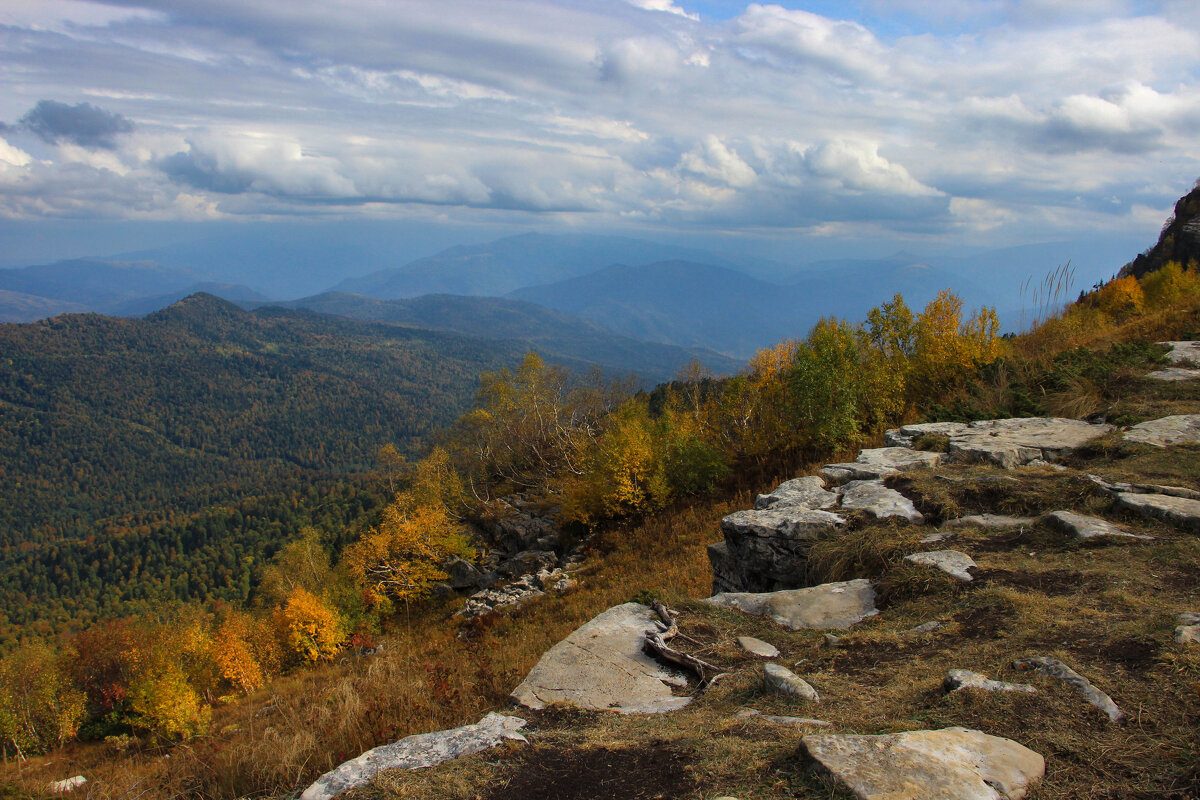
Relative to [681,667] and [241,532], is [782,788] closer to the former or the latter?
[681,667]

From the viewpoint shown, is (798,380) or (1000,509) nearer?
(1000,509)

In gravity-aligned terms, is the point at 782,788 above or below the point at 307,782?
above

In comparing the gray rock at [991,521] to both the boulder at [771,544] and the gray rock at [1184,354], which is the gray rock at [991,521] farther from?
the gray rock at [1184,354]

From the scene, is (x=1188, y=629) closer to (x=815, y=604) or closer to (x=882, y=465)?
A: (x=815, y=604)

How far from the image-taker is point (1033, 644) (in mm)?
4930

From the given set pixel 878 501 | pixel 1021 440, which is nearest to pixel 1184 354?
pixel 1021 440

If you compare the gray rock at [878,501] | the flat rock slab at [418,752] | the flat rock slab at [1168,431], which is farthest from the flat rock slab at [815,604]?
the flat rock slab at [1168,431]

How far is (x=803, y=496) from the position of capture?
1074 cm

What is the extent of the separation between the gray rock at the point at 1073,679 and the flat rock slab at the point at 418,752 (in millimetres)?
4012

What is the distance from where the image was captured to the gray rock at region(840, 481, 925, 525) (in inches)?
350

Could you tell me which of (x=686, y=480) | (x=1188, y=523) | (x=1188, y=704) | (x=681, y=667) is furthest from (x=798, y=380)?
(x=1188, y=704)

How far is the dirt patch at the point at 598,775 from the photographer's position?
3.66 metres

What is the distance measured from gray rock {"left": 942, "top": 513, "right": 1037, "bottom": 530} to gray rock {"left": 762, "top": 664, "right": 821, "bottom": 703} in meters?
4.71

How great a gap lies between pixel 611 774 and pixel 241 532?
542 feet
